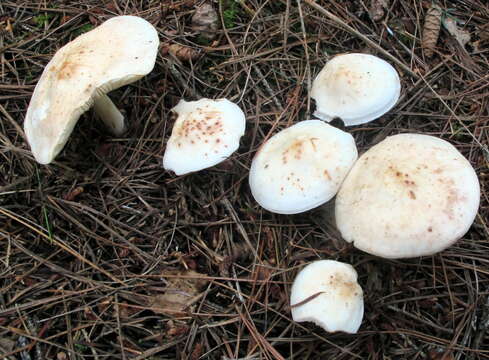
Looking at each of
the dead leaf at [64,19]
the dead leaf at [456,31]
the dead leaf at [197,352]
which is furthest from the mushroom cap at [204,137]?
the dead leaf at [456,31]

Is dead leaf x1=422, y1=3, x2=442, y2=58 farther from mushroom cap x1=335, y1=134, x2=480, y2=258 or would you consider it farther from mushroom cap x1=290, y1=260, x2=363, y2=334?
mushroom cap x1=290, y1=260, x2=363, y2=334

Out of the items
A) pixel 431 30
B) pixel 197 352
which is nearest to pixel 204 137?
pixel 197 352

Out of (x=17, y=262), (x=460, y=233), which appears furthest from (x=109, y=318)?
(x=460, y=233)

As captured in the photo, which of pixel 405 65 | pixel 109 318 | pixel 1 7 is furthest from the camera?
pixel 1 7

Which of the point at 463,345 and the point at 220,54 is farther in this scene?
the point at 220,54

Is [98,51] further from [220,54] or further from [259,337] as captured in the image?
[259,337]

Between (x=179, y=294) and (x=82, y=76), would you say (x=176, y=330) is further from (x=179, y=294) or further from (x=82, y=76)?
(x=82, y=76)

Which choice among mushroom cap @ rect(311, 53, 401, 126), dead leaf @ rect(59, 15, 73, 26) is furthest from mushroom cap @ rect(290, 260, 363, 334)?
dead leaf @ rect(59, 15, 73, 26)
